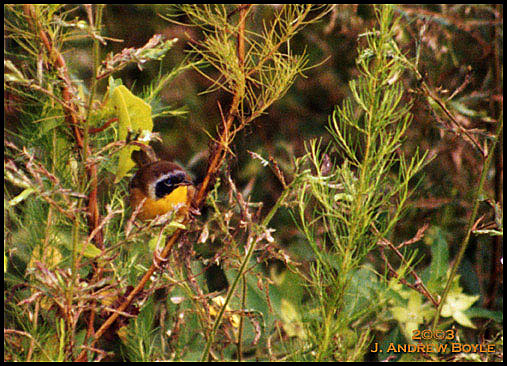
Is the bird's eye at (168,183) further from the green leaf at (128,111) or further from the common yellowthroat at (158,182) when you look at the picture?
the green leaf at (128,111)

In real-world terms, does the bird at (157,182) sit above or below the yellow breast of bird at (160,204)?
above

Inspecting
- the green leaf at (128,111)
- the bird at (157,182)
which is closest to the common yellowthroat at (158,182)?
the bird at (157,182)

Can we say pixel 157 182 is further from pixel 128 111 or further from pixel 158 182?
pixel 128 111

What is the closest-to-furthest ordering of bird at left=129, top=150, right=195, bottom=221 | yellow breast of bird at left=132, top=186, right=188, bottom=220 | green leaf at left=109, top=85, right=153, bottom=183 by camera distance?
green leaf at left=109, top=85, right=153, bottom=183, bird at left=129, top=150, right=195, bottom=221, yellow breast of bird at left=132, top=186, right=188, bottom=220

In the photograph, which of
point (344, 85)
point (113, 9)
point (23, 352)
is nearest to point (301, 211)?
point (23, 352)

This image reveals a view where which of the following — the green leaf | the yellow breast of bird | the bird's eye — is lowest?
the yellow breast of bird

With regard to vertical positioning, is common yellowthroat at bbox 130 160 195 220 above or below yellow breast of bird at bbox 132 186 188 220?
above

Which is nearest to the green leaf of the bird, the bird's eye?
the bird

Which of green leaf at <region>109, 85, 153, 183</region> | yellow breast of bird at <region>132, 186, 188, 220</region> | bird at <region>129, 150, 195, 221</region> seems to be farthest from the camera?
yellow breast of bird at <region>132, 186, 188, 220</region>

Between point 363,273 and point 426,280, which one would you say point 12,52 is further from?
point 426,280

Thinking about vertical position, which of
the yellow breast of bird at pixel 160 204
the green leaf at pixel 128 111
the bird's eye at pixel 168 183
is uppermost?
the green leaf at pixel 128 111

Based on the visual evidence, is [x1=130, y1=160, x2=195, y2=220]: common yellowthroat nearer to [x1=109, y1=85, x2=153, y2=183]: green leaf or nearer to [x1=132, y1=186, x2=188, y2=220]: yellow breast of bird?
[x1=132, y1=186, x2=188, y2=220]: yellow breast of bird

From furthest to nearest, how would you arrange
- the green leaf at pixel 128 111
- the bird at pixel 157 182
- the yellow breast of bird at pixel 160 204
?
the yellow breast of bird at pixel 160 204 → the bird at pixel 157 182 → the green leaf at pixel 128 111

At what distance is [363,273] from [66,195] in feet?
1.50
